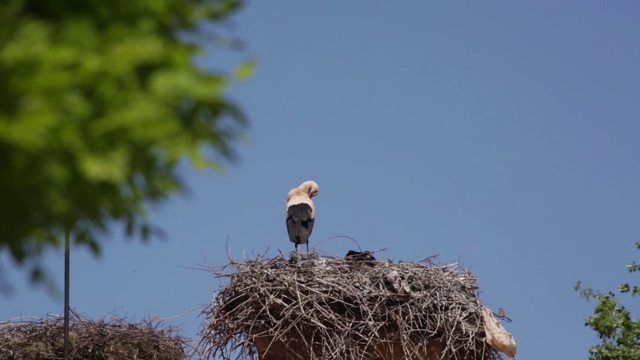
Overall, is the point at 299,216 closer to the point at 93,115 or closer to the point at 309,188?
the point at 309,188

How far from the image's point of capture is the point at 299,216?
404 inches

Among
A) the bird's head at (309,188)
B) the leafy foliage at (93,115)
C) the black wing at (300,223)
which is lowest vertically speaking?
the leafy foliage at (93,115)

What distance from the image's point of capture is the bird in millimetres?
10188

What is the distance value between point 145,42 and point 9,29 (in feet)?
1.00

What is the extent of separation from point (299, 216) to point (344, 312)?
169cm

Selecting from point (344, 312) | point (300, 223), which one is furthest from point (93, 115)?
point (300, 223)

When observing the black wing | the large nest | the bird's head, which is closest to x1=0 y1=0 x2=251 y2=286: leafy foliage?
the large nest

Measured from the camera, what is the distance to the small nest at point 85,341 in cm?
986

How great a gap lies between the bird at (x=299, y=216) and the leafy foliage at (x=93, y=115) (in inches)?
283

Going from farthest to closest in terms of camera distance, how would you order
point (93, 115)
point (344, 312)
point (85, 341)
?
point (85, 341)
point (344, 312)
point (93, 115)

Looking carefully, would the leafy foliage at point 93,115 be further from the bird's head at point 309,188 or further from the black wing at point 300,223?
the bird's head at point 309,188

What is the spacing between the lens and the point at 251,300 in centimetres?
882

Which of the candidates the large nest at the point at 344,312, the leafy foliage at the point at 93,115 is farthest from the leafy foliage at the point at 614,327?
the leafy foliage at the point at 93,115

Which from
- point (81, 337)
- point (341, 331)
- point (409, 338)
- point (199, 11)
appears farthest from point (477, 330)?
point (199, 11)
